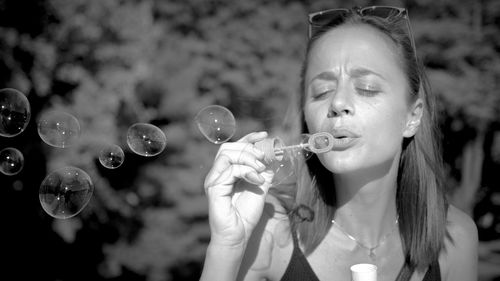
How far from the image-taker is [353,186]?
5.94ft

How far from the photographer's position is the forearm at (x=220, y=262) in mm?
1514

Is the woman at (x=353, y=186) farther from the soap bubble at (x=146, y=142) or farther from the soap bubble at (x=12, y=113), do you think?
the soap bubble at (x=12, y=113)

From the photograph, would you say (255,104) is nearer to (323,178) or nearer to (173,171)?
(173,171)

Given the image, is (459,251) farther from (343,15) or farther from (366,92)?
(343,15)

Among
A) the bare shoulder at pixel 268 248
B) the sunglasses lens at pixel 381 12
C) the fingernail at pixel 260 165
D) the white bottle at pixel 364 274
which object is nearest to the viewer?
the white bottle at pixel 364 274

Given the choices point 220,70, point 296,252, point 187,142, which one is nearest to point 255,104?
point 220,70

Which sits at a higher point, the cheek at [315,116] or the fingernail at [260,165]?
the cheek at [315,116]

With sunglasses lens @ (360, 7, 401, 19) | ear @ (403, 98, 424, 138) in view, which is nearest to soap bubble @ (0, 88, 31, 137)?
sunglasses lens @ (360, 7, 401, 19)

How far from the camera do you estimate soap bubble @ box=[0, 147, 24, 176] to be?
2.13m

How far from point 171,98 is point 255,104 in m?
0.47

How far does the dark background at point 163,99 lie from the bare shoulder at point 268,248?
0.79 metres

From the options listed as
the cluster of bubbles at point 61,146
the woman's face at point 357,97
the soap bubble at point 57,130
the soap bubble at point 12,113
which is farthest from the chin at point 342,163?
the soap bubble at point 12,113

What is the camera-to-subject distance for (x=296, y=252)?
5.86 feet

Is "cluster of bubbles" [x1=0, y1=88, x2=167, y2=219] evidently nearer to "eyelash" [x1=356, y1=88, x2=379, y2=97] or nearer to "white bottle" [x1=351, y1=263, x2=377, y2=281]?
"eyelash" [x1=356, y1=88, x2=379, y2=97]
